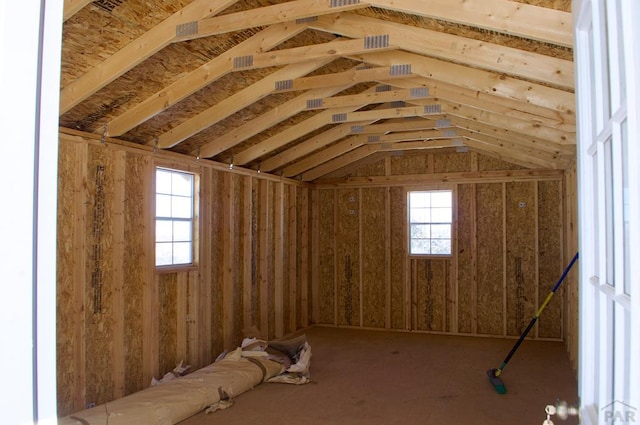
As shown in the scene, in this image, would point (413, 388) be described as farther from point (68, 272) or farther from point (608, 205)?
point (608, 205)

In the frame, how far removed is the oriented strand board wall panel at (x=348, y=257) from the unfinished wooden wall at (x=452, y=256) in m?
0.02

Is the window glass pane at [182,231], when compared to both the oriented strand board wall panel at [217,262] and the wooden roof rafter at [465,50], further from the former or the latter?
the wooden roof rafter at [465,50]

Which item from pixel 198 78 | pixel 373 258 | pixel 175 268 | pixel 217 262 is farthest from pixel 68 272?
pixel 373 258

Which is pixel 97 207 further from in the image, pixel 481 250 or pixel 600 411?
pixel 481 250

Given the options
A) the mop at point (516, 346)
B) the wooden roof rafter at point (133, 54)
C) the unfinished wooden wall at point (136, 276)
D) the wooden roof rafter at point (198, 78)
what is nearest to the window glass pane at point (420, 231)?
the unfinished wooden wall at point (136, 276)

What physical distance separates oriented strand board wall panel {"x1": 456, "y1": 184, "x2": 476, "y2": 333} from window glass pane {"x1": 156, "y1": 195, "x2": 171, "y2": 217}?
516 centimetres

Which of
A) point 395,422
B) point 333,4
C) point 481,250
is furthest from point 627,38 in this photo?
point 481,250

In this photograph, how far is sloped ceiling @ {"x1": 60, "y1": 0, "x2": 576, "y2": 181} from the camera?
3740mm

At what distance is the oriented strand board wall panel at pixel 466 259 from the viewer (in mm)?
8695

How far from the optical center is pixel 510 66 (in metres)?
3.91

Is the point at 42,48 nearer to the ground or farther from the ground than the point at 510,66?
nearer to the ground

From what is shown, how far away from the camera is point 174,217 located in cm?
600

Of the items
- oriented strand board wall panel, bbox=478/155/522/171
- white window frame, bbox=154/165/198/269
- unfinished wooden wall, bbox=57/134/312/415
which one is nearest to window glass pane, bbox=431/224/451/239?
oriented strand board wall panel, bbox=478/155/522/171

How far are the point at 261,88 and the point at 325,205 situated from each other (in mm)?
4631
